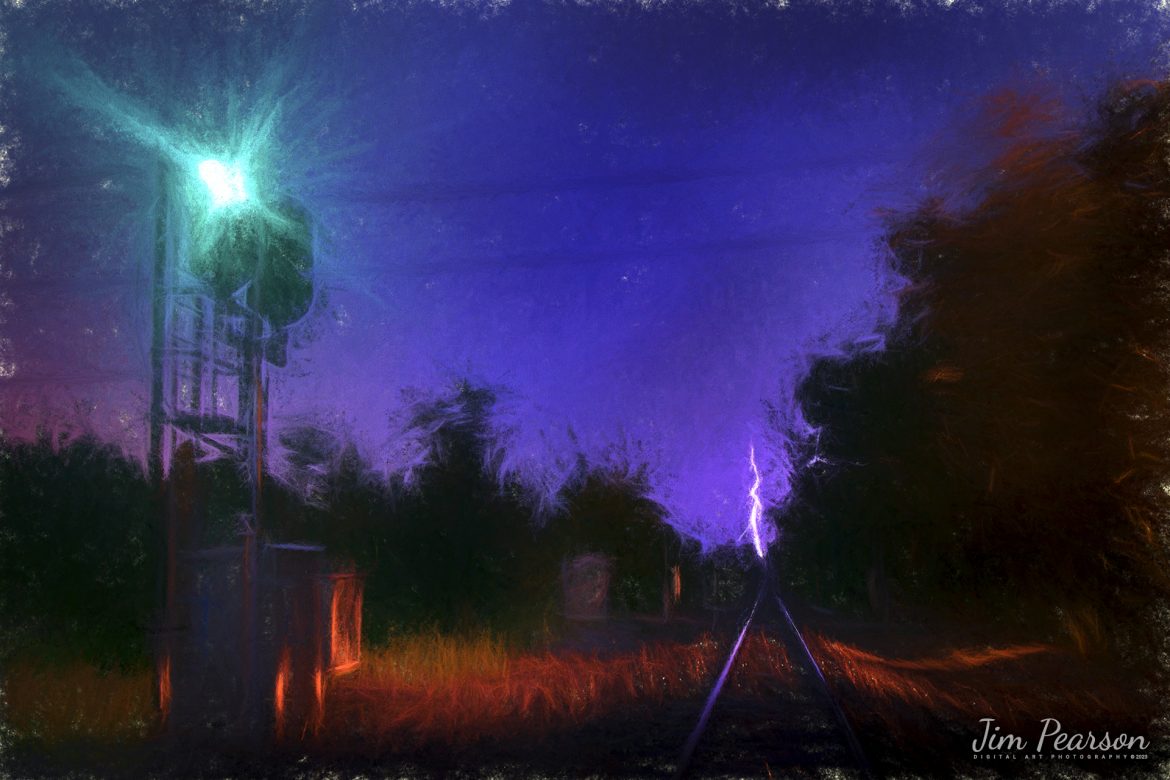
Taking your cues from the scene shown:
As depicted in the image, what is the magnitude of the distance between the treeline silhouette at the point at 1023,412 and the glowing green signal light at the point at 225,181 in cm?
347

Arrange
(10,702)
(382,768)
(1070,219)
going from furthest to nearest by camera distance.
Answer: (1070,219) < (10,702) < (382,768)

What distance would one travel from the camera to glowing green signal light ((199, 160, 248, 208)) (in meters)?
4.21

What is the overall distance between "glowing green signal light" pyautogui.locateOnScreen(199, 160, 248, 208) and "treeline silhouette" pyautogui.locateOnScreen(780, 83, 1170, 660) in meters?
3.47

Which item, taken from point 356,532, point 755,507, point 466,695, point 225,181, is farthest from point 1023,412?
point 225,181

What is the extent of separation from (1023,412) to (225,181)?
15.5 ft

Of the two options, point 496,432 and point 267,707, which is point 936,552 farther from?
point 267,707

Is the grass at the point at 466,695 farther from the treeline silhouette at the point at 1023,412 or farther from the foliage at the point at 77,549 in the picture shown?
the treeline silhouette at the point at 1023,412

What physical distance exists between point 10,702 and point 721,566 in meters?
4.08

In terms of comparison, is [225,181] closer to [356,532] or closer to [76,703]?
[356,532]

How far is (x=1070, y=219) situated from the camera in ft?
14.1

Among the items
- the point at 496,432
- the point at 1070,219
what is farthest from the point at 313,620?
the point at 1070,219

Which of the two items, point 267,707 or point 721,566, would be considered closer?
point 267,707
